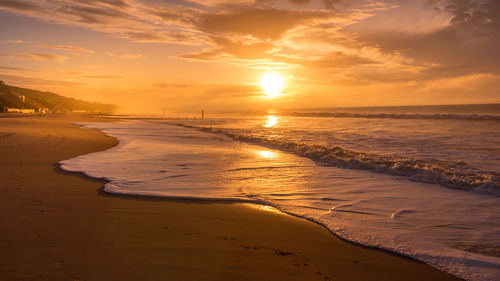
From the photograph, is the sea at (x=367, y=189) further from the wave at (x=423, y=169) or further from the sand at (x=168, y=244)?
the sand at (x=168, y=244)

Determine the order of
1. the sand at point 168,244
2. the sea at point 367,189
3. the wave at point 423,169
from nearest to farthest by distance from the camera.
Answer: the sand at point 168,244
the sea at point 367,189
the wave at point 423,169

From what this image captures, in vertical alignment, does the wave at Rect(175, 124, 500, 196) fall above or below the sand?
above

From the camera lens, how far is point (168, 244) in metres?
3.98

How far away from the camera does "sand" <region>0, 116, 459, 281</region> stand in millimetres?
3262

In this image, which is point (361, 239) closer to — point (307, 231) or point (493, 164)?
point (307, 231)

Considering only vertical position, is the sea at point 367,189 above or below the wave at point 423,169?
below

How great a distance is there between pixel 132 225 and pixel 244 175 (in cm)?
446

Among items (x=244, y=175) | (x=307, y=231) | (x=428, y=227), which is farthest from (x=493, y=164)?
(x=307, y=231)

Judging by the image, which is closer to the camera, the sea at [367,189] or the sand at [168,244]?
the sand at [168,244]

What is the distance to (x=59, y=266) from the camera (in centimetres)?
323

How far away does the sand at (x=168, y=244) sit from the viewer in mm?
3262

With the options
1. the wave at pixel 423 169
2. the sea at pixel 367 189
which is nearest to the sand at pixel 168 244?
the sea at pixel 367 189

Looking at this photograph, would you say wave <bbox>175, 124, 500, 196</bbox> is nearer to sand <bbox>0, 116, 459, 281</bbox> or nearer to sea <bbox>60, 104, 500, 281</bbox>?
sea <bbox>60, 104, 500, 281</bbox>

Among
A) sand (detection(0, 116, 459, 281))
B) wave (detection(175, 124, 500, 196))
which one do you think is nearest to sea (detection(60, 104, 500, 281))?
wave (detection(175, 124, 500, 196))
